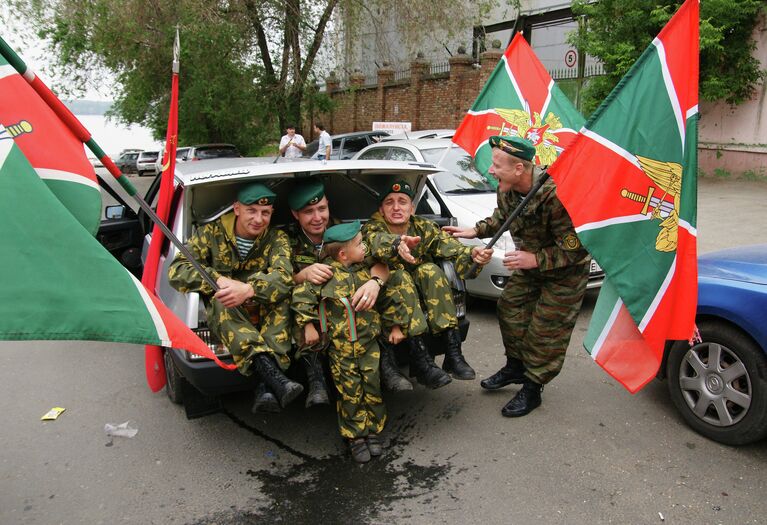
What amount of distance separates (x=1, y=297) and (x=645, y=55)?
3176 millimetres

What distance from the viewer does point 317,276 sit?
3480 mm

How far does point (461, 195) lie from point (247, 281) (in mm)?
3843

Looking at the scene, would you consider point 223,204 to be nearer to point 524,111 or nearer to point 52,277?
point 52,277

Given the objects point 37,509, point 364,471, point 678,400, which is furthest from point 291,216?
point 678,400

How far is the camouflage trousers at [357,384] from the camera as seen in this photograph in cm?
347

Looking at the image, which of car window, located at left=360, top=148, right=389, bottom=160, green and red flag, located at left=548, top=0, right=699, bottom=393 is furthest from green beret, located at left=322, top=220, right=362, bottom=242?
car window, located at left=360, top=148, right=389, bottom=160

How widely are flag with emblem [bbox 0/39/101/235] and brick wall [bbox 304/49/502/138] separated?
17.4 meters

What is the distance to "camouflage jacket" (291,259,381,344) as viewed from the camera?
345 centimetres

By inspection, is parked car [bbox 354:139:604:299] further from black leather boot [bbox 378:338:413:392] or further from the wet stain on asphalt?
the wet stain on asphalt

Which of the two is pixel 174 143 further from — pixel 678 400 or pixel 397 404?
pixel 678 400

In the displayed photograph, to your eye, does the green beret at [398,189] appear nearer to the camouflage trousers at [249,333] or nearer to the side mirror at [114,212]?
the camouflage trousers at [249,333]

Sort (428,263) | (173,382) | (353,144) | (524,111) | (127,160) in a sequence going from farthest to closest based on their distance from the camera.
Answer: (127,160) < (353,144) < (524,111) < (173,382) < (428,263)

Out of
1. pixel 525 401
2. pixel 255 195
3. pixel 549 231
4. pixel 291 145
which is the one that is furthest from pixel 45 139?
pixel 291 145

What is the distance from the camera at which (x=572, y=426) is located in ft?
12.8
